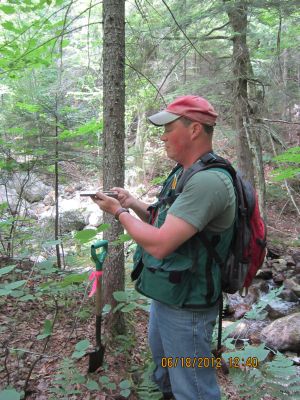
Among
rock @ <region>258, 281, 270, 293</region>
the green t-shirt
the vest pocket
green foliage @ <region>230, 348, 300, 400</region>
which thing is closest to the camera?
the green t-shirt

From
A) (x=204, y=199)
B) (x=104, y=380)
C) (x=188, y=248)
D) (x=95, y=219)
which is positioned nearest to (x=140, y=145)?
(x=95, y=219)

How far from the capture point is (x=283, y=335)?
211 inches

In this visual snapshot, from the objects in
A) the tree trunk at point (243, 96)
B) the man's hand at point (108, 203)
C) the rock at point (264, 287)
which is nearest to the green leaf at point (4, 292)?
the man's hand at point (108, 203)

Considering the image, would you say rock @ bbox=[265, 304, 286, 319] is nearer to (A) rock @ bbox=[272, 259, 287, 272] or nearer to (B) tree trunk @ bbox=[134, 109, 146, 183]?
(A) rock @ bbox=[272, 259, 287, 272]

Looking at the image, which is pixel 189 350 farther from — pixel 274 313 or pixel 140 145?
pixel 140 145

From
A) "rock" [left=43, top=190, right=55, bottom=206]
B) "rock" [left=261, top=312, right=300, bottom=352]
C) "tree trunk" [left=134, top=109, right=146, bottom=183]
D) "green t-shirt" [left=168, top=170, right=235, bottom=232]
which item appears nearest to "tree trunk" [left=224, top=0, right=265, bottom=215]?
"rock" [left=261, top=312, right=300, bottom=352]

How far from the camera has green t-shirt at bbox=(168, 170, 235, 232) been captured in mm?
1943

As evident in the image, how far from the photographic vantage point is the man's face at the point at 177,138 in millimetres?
2238

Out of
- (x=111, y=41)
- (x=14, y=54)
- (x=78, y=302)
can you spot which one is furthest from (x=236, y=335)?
(x=14, y=54)

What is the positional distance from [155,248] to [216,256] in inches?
15.2

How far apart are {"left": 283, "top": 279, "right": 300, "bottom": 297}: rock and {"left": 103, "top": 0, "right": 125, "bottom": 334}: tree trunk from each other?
535cm

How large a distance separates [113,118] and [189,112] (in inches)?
60.6

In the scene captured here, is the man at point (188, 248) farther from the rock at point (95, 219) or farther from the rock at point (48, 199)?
the rock at point (48, 199)

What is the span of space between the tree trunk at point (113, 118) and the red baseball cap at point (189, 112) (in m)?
1.39
